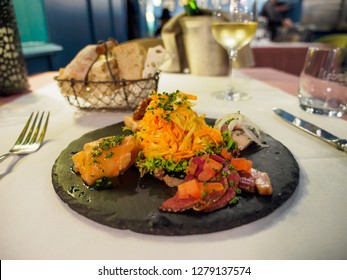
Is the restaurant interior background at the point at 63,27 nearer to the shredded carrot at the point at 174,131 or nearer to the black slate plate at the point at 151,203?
the shredded carrot at the point at 174,131

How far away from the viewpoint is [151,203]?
80 cm

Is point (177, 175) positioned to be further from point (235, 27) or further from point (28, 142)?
point (235, 27)

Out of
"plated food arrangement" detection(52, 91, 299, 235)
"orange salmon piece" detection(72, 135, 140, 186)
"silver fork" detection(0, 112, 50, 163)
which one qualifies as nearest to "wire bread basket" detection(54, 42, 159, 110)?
"silver fork" detection(0, 112, 50, 163)

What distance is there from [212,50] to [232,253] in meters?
2.27

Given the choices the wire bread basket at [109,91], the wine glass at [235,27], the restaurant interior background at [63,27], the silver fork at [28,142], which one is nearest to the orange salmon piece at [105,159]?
the silver fork at [28,142]

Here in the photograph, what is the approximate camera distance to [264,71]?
10.6 ft

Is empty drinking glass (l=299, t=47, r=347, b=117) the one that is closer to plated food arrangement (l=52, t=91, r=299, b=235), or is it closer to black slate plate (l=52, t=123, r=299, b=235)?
plated food arrangement (l=52, t=91, r=299, b=235)

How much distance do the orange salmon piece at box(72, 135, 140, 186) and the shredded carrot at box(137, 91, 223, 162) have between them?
0.08m

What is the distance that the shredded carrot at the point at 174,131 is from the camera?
102 centimetres

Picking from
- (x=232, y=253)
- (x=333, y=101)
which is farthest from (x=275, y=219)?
(x=333, y=101)

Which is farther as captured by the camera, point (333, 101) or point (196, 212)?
point (333, 101)

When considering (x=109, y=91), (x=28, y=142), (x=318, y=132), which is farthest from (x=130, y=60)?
(x=318, y=132)

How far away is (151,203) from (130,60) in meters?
1.13

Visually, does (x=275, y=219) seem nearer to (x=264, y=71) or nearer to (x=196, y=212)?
(x=196, y=212)
